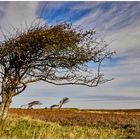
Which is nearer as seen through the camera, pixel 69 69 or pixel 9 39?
pixel 9 39

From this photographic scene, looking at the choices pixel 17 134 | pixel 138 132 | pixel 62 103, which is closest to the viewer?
pixel 17 134

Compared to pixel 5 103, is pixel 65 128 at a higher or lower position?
lower

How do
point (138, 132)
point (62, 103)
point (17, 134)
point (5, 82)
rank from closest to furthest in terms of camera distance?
point (17, 134) → point (138, 132) → point (5, 82) → point (62, 103)

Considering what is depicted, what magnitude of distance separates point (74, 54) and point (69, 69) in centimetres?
104

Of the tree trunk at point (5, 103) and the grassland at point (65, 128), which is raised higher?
the tree trunk at point (5, 103)

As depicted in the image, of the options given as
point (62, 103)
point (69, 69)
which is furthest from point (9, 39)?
point (62, 103)

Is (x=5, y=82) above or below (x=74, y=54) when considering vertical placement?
below

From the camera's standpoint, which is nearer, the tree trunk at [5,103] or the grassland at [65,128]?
the grassland at [65,128]

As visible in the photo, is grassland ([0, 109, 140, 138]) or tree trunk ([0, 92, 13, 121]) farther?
tree trunk ([0, 92, 13, 121])

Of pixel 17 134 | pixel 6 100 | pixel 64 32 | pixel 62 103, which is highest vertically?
pixel 62 103

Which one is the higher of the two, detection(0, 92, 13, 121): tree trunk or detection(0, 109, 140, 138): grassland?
detection(0, 92, 13, 121): tree trunk

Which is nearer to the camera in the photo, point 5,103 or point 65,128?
point 65,128

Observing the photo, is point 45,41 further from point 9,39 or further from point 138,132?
point 138,132

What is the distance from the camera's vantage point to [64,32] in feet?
62.7
